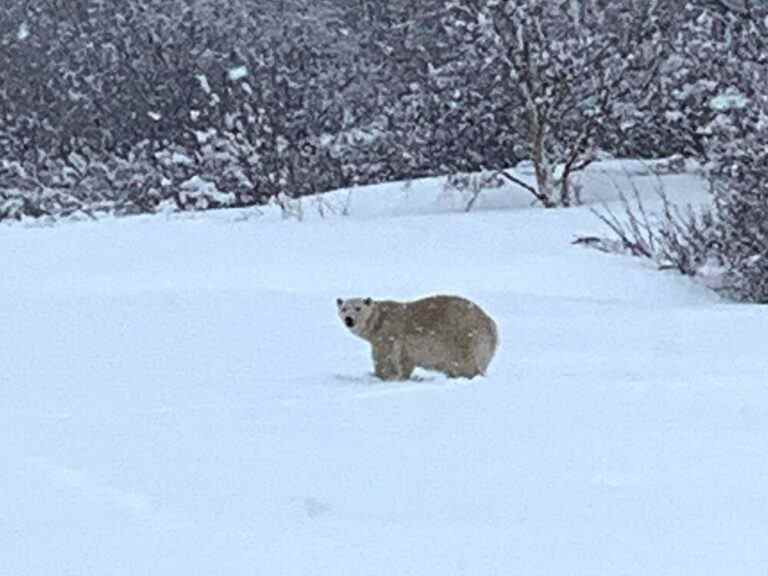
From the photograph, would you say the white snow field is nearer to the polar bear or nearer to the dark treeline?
the polar bear

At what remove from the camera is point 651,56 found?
17.2m

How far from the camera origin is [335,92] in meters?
23.4

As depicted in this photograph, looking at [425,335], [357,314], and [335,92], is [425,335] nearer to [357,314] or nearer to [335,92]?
[357,314]

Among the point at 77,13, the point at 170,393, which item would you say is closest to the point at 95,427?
the point at 170,393

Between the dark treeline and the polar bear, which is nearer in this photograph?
the polar bear

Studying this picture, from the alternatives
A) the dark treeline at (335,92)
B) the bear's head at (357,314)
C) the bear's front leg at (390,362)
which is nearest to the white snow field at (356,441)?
the bear's front leg at (390,362)

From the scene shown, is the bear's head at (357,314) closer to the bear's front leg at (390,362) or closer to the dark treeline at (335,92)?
the bear's front leg at (390,362)

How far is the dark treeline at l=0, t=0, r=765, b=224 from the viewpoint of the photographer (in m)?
16.5

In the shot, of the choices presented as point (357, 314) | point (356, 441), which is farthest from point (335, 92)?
point (356, 441)

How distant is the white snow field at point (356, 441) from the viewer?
3186 mm

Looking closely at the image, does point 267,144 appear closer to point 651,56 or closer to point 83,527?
point 651,56

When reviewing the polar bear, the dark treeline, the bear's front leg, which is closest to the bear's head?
the polar bear

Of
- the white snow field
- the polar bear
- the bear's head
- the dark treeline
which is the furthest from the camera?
the dark treeline

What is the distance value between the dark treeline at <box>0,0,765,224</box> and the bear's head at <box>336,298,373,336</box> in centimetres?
899
